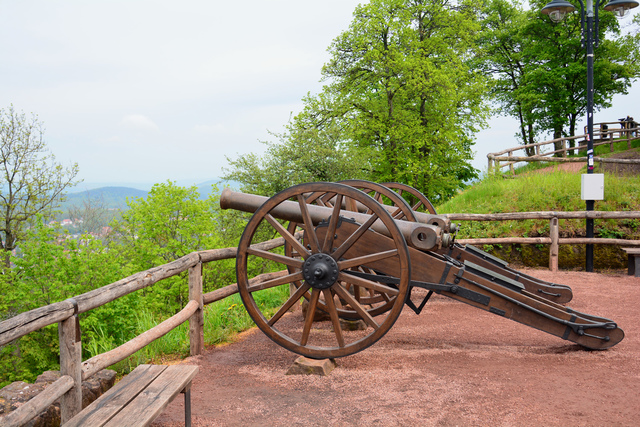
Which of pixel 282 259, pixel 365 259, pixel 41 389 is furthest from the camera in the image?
pixel 282 259

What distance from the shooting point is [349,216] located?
189 inches

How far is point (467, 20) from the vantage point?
19.9m

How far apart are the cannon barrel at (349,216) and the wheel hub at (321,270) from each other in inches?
19.3

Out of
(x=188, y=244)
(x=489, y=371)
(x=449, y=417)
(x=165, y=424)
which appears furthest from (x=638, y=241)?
(x=165, y=424)

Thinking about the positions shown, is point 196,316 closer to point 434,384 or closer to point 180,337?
point 180,337

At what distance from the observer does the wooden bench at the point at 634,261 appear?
8.46 metres

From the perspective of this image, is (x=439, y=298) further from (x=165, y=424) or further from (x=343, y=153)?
(x=343, y=153)

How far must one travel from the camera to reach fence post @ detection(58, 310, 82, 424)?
3.10 metres

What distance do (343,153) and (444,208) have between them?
3119 mm

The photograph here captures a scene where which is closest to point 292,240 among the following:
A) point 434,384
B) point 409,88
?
point 434,384

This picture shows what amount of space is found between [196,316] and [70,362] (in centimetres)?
191

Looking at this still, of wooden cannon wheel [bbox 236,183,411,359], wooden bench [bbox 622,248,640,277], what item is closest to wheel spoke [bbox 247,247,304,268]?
wooden cannon wheel [bbox 236,183,411,359]

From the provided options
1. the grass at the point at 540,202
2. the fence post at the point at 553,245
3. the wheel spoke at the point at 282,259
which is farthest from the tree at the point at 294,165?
the wheel spoke at the point at 282,259

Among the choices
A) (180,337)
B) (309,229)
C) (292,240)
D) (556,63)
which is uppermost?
(556,63)
